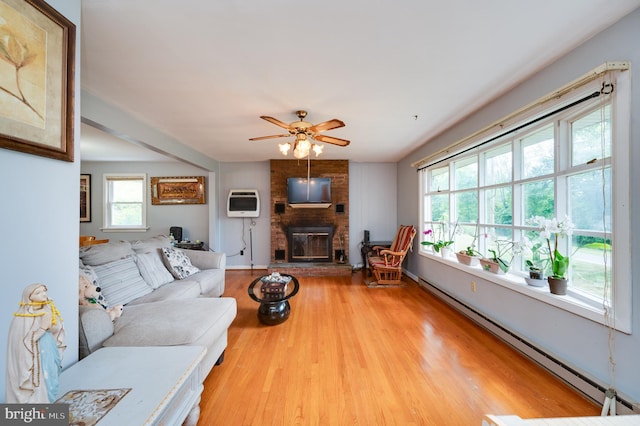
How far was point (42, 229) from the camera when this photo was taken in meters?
1.01

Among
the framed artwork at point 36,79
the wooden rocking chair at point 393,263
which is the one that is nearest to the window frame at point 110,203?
the framed artwork at point 36,79

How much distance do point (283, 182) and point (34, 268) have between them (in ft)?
13.2

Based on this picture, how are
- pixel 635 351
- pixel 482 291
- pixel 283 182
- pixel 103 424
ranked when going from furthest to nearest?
pixel 283 182
pixel 482 291
pixel 635 351
pixel 103 424

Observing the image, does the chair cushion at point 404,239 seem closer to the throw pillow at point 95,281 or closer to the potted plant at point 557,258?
the potted plant at point 557,258

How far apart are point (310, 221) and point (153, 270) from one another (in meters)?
2.95

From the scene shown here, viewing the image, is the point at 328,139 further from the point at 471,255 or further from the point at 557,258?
the point at 557,258

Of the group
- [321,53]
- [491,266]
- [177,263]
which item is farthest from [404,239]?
[177,263]

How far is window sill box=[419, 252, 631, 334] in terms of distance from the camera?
1404 millimetres

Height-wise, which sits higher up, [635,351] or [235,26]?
[235,26]

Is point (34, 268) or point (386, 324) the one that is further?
point (386, 324)

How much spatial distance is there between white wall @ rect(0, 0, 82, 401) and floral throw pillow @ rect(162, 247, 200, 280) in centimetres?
165

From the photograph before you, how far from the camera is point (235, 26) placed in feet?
4.48

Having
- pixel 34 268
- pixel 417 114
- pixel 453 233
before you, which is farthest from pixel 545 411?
pixel 34 268

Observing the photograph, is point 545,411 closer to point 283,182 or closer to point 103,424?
point 103,424
